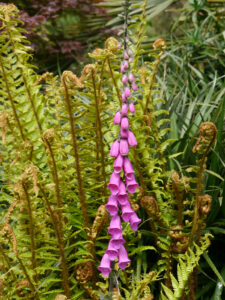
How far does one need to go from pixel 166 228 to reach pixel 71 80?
2.84ft

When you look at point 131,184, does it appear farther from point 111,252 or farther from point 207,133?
point 207,133

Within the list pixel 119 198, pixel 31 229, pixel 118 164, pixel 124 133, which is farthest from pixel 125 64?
pixel 31 229

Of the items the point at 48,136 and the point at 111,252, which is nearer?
the point at 111,252

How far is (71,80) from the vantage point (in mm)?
1519

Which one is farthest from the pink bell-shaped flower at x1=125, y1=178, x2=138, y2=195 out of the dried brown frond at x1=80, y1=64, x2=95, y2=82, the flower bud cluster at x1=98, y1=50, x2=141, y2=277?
the dried brown frond at x1=80, y1=64, x2=95, y2=82

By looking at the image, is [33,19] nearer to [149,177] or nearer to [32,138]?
[32,138]

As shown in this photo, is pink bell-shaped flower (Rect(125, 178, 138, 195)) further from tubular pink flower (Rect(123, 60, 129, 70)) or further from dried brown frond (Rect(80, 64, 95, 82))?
dried brown frond (Rect(80, 64, 95, 82))

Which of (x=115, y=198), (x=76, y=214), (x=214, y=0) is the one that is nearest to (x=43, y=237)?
(x=76, y=214)

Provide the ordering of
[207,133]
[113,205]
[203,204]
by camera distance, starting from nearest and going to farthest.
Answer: [113,205] < [207,133] < [203,204]

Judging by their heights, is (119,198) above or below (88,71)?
below

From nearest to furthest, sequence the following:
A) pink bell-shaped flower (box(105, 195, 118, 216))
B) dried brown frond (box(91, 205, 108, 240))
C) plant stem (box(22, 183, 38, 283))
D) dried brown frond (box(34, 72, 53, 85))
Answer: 1. pink bell-shaped flower (box(105, 195, 118, 216))
2. plant stem (box(22, 183, 38, 283))
3. dried brown frond (box(91, 205, 108, 240))
4. dried brown frond (box(34, 72, 53, 85))

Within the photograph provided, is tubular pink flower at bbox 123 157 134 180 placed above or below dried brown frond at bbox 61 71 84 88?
below

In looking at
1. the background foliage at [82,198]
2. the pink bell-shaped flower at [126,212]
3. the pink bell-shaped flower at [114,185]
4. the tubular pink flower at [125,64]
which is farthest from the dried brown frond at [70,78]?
the pink bell-shaped flower at [126,212]

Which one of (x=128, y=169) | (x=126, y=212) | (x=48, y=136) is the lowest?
(x=126, y=212)
